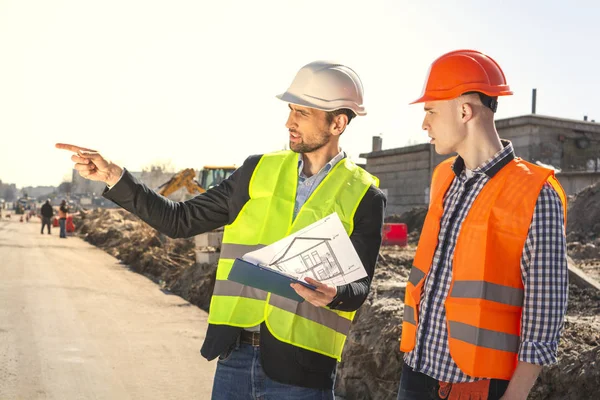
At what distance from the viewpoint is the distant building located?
831 inches

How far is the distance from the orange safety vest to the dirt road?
448 centimetres

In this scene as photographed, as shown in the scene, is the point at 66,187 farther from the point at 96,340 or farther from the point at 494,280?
the point at 494,280

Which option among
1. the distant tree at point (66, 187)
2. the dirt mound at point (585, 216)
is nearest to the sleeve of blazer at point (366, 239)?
the dirt mound at point (585, 216)

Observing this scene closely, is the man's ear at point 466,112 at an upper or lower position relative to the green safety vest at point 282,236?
upper

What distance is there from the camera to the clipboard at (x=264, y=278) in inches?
98.4

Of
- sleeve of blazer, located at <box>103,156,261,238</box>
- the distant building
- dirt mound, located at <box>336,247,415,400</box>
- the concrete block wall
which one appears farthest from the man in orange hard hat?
the concrete block wall

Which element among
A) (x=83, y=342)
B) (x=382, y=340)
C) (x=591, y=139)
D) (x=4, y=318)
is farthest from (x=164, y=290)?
(x=591, y=139)

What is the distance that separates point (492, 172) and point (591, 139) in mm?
22430

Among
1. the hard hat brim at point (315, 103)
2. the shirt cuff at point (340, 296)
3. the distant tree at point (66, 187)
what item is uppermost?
the distant tree at point (66, 187)

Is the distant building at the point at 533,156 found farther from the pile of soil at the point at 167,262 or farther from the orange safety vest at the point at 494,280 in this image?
the orange safety vest at the point at 494,280

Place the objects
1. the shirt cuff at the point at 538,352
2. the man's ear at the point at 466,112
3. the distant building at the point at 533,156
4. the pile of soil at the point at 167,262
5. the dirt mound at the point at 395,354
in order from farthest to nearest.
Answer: the distant building at the point at 533,156
the pile of soil at the point at 167,262
the dirt mound at the point at 395,354
the man's ear at the point at 466,112
the shirt cuff at the point at 538,352

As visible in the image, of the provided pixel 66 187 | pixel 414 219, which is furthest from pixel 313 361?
pixel 66 187

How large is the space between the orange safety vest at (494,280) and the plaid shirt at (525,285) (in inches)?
1.8

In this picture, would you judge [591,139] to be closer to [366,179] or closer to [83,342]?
[83,342]
